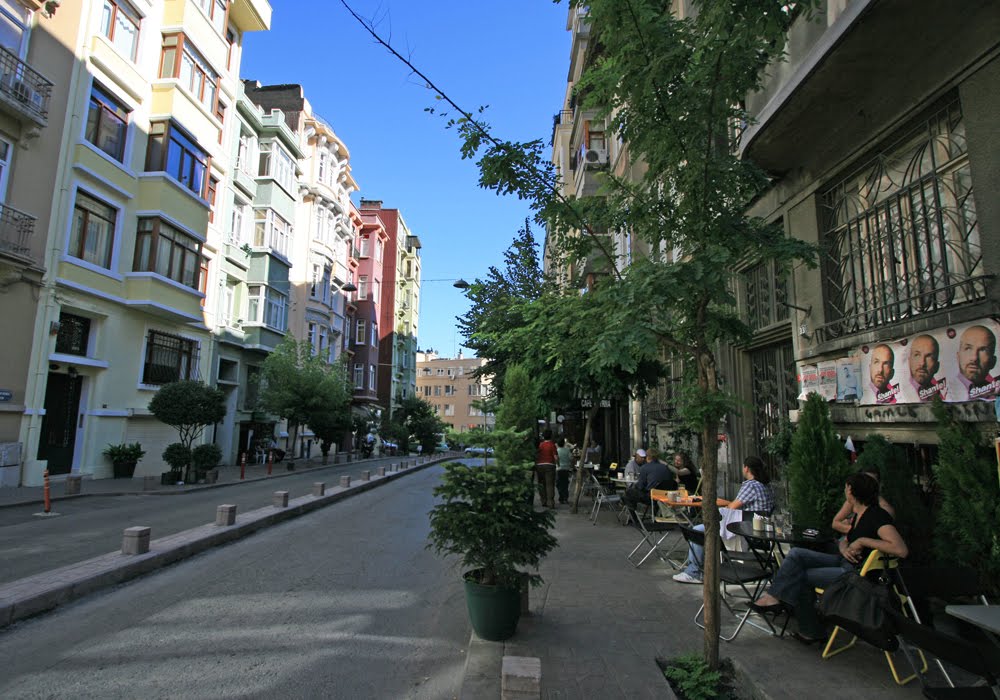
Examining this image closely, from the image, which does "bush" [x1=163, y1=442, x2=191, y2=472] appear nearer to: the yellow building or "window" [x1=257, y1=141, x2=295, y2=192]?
the yellow building

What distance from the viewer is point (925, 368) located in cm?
608

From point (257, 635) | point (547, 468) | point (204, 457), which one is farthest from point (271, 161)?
point (257, 635)

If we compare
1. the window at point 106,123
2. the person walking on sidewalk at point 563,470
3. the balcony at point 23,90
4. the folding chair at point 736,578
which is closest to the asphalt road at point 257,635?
the folding chair at point 736,578

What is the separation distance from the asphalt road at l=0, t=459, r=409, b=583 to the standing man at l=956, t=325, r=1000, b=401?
1006cm

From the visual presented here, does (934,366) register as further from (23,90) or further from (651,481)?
(23,90)

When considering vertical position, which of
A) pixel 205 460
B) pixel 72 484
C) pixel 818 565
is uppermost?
pixel 205 460

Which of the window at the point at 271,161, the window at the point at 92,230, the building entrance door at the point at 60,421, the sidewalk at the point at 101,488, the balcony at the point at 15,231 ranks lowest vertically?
the sidewalk at the point at 101,488

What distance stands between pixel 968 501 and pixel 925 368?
165 centimetres

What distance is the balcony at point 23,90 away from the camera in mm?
14414

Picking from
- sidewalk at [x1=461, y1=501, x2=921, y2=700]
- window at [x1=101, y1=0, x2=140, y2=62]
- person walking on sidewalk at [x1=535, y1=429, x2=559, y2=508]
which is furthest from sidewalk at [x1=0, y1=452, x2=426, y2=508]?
window at [x1=101, y1=0, x2=140, y2=62]

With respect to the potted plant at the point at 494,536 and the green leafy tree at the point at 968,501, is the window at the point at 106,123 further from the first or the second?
the green leafy tree at the point at 968,501

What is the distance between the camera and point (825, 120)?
7.76 meters

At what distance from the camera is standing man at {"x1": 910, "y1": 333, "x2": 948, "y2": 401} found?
588cm

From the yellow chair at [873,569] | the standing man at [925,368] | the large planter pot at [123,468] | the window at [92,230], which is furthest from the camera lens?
the large planter pot at [123,468]
